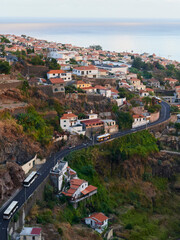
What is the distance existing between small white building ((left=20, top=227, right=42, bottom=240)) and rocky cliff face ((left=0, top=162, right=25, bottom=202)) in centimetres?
465

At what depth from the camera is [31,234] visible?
2089 cm

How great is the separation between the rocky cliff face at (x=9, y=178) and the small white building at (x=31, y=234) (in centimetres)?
465

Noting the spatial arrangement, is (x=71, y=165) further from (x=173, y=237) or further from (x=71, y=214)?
(x=173, y=237)

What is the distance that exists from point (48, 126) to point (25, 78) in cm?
998

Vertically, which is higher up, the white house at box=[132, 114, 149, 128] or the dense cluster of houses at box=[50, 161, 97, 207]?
the white house at box=[132, 114, 149, 128]

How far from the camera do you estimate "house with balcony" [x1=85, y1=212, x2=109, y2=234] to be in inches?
1035

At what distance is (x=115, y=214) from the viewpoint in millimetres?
29719

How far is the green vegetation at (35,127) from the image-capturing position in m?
33.2

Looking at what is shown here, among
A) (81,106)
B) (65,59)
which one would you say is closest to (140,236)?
(81,106)

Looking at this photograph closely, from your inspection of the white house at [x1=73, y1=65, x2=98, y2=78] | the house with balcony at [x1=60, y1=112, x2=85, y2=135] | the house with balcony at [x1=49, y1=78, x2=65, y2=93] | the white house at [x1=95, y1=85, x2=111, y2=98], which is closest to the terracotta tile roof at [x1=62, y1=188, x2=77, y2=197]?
the house with balcony at [x1=60, y1=112, x2=85, y2=135]

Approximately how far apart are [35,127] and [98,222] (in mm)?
12536

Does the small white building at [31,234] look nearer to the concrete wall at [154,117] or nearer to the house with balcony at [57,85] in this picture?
the house with balcony at [57,85]

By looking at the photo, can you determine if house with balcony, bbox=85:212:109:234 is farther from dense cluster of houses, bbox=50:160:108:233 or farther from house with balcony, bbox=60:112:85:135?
house with balcony, bbox=60:112:85:135

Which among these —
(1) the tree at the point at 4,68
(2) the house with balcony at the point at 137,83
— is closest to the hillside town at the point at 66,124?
(1) the tree at the point at 4,68
